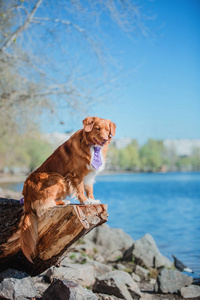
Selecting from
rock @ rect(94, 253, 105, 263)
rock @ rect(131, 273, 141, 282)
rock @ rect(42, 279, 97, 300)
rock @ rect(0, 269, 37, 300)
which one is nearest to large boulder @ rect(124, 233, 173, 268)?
rock @ rect(94, 253, 105, 263)

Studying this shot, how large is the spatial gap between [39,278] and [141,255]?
3.35 m

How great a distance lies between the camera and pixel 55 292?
13.3 ft

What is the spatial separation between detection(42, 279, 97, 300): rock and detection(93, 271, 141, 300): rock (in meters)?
1.49

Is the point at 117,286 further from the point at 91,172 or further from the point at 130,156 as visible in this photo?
the point at 130,156

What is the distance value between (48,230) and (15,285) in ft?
2.97

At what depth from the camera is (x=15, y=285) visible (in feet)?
12.9

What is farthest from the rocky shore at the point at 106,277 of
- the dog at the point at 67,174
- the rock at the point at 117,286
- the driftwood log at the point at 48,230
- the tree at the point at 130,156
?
the tree at the point at 130,156

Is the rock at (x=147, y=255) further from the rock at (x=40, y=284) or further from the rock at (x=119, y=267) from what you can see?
the rock at (x=40, y=284)

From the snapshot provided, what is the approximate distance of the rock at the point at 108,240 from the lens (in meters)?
9.65

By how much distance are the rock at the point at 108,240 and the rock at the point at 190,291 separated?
10.4ft

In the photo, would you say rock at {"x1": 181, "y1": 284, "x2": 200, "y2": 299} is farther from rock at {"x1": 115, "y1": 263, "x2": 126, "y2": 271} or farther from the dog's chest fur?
the dog's chest fur

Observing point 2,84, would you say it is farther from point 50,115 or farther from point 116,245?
point 116,245

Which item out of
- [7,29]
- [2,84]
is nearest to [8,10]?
[7,29]

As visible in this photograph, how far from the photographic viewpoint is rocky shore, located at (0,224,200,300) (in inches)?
158
